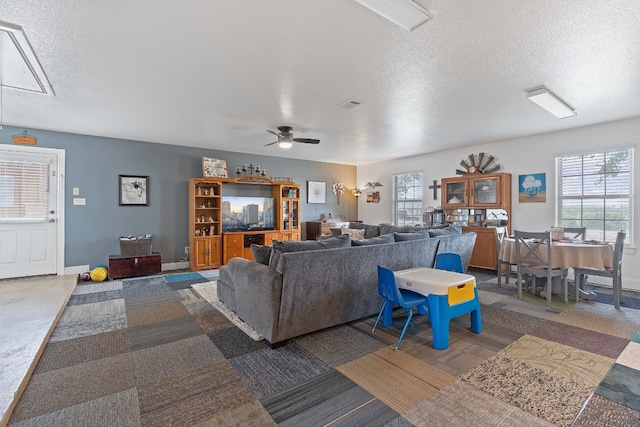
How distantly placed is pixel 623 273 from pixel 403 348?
446 centimetres

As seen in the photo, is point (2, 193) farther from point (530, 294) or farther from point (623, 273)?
point (623, 273)

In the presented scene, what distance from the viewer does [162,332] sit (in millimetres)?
3049

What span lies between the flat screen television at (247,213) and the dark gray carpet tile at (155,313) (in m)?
2.91

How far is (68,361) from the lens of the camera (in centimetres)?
248

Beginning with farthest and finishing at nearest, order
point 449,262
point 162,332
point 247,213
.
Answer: point 247,213, point 449,262, point 162,332

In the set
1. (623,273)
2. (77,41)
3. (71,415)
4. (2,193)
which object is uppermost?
(77,41)

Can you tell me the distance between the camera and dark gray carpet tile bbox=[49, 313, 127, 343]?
2.97m

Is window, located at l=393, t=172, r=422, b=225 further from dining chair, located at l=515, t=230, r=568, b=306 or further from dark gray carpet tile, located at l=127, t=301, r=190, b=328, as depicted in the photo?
dark gray carpet tile, located at l=127, t=301, r=190, b=328

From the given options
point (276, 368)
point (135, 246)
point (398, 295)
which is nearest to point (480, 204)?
point (398, 295)

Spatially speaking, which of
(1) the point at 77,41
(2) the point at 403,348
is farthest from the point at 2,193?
(2) the point at 403,348

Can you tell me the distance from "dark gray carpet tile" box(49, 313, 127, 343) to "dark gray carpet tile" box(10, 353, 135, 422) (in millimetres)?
713

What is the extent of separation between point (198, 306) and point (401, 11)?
372 centimetres

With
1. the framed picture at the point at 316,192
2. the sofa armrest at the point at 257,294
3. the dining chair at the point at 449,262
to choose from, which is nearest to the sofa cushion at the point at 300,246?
the sofa armrest at the point at 257,294

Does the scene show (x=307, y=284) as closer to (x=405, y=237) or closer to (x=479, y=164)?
(x=405, y=237)
